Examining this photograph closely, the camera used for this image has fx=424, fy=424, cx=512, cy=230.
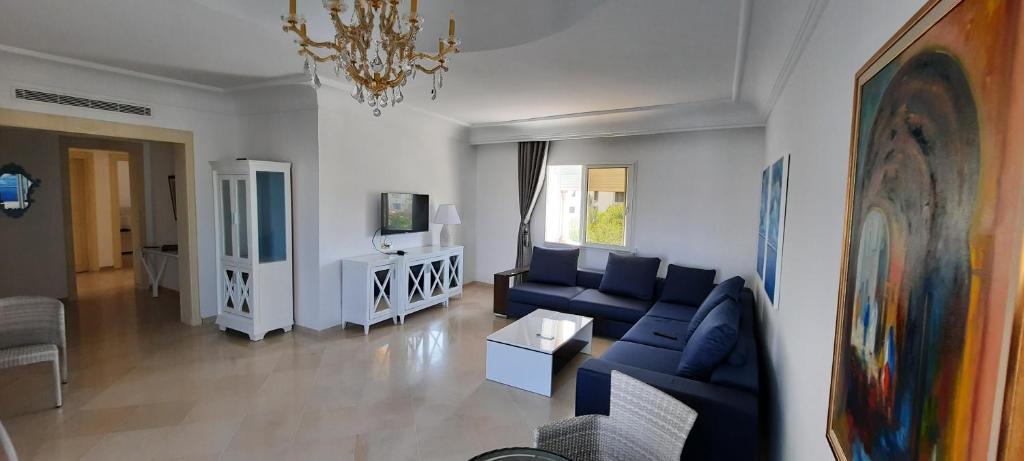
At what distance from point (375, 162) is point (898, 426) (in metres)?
4.90

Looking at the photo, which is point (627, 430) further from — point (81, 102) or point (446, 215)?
point (81, 102)

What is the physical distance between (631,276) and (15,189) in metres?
7.47

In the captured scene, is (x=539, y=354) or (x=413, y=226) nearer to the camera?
(x=539, y=354)

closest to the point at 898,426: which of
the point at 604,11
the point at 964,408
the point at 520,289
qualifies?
the point at 964,408

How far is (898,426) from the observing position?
81 centimetres

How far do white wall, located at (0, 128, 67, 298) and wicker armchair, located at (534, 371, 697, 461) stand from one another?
702cm

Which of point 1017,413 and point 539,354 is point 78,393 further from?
point 1017,413

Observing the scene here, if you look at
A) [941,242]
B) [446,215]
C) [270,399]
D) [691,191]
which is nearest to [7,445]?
[270,399]

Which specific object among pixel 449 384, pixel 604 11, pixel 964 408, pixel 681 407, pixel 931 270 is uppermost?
pixel 604 11

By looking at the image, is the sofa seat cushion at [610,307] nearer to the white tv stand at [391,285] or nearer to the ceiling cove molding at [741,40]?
the white tv stand at [391,285]

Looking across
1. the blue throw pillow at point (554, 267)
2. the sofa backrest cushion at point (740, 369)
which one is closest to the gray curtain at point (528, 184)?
the blue throw pillow at point (554, 267)

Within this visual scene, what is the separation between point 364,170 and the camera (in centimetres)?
484

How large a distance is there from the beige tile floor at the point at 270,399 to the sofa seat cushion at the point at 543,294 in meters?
0.61

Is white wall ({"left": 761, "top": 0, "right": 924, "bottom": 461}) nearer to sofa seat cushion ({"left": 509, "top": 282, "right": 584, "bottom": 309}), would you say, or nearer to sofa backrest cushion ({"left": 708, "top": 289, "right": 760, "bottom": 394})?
sofa backrest cushion ({"left": 708, "top": 289, "right": 760, "bottom": 394})
